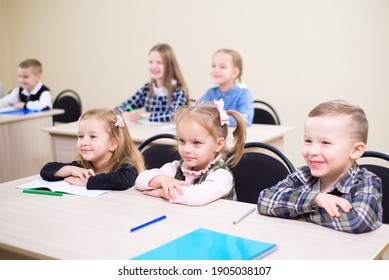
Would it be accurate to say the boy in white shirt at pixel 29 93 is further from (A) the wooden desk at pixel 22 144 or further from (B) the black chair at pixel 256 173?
(B) the black chair at pixel 256 173

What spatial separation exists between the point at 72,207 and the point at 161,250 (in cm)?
53

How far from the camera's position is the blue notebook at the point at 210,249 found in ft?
4.25

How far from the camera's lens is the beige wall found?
408 cm

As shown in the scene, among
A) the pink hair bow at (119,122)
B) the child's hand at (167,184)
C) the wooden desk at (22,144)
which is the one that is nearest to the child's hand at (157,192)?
the child's hand at (167,184)

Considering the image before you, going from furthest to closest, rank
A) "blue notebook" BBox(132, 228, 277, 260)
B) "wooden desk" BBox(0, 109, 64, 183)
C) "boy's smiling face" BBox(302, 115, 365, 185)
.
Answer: "wooden desk" BBox(0, 109, 64, 183)
"boy's smiling face" BBox(302, 115, 365, 185)
"blue notebook" BBox(132, 228, 277, 260)

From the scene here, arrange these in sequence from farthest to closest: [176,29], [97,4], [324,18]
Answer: [97,4], [176,29], [324,18]

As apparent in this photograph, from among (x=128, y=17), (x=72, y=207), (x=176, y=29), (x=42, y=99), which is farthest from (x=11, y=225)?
(x=128, y=17)

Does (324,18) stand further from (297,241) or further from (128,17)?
(297,241)

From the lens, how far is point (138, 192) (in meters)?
1.94

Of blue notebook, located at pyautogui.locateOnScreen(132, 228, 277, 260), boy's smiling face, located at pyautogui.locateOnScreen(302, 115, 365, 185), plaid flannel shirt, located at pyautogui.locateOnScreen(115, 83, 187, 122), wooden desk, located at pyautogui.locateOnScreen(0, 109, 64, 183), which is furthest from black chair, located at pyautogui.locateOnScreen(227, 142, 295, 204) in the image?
wooden desk, located at pyautogui.locateOnScreen(0, 109, 64, 183)

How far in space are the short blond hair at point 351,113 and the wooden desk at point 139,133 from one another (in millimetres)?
1462

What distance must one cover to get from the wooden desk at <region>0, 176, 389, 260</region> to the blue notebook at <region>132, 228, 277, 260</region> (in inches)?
1.7

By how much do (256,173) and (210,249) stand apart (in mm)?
815

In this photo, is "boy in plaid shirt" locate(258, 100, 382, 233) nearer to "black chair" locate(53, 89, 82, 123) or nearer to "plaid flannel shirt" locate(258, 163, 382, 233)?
"plaid flannel shirt" locate(258, 163, 382, 233)
